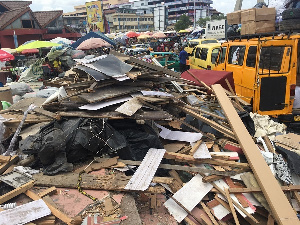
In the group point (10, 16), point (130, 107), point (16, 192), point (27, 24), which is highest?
point (10, 16)

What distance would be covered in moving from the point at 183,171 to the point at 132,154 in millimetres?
966

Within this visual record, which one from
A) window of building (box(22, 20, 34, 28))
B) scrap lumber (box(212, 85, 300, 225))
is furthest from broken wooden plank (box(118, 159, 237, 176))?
window of building (box(22, 20, 34, 28))

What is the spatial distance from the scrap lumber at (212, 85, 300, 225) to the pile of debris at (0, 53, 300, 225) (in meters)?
0.01

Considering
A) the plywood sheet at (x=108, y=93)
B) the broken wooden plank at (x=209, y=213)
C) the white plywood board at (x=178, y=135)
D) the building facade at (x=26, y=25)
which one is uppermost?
the building facade at (x=26, y=25)

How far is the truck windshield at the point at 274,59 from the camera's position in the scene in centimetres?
568

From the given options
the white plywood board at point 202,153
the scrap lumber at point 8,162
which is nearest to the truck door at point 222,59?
the white plywood board at point 202,153

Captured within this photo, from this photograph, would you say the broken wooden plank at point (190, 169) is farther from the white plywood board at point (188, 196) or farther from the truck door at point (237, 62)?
the truck door at point (237, 62)

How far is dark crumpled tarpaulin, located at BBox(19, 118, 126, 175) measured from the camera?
392cm

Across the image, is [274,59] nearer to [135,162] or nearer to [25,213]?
[135,162]

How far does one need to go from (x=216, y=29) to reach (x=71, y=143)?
784 inches

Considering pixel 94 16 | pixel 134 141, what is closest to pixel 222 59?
pixel 134 141

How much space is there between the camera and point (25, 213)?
3.03m

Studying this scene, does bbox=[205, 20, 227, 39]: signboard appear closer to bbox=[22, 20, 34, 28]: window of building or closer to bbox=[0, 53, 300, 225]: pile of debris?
bbox=[0, 53, 300, 225]: pile of debris

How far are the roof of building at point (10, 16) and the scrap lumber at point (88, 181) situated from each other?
34.6m
